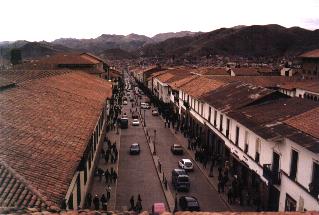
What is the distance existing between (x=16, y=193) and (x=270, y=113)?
20.5m

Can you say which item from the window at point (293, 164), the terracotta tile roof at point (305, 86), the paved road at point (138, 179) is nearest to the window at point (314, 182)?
the window at point (293, 164)

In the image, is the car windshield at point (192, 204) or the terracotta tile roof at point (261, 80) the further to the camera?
the terracotta tile roof at point (261, 80)

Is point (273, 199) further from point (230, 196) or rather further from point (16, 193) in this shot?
point (16, 193)

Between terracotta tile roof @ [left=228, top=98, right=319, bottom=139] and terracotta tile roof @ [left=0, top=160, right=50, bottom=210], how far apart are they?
15472 mm

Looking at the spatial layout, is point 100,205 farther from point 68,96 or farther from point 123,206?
point 68,96

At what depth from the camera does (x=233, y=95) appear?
123 ft

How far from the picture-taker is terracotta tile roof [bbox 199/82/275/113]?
3325cm

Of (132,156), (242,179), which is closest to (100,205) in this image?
(242,179)

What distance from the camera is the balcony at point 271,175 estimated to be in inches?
926

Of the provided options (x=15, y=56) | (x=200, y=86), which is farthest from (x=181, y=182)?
(x=15, y=56)

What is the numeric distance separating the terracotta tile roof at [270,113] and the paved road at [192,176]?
18.4ft

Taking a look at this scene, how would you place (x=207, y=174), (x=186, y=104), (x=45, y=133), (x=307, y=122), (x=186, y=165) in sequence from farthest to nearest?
1. (x=186, y=104)
2. (x=186, y=165)
3. (x=207, y=174)
4. (x=307, y=122)
5. (x=45, y=133)

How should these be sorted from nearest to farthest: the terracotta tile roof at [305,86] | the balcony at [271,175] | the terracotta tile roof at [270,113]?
the balcony at [271,175] < the terracotta tile roof at [270,113] < the terracotta tile roof at [305,86]

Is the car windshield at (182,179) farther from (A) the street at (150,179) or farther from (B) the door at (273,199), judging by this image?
(B) the door at (273,199)
